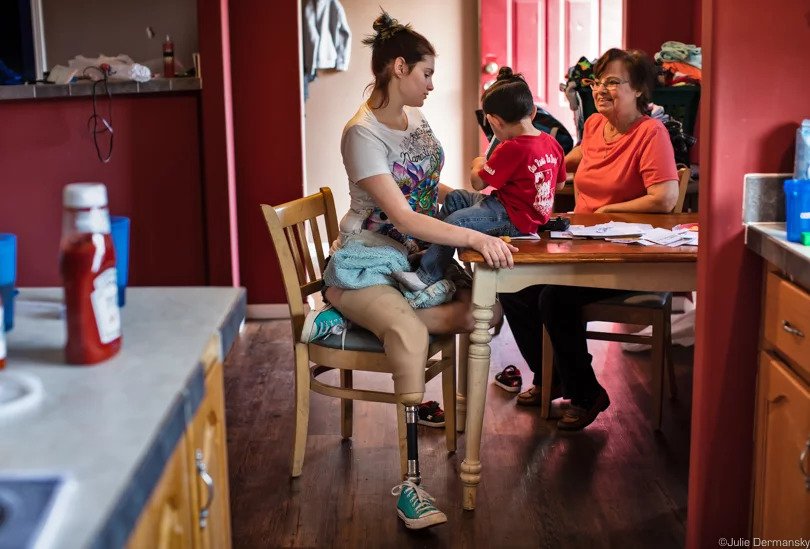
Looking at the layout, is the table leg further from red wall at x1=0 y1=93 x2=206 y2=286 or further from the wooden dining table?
red wall at x1=0 y1=93 x2=206 y2=286

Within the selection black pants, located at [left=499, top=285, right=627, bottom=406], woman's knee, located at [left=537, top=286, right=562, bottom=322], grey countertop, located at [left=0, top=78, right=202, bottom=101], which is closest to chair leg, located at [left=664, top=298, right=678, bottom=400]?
black pants, located at [left=499, top=285, right=627, bottom=406]

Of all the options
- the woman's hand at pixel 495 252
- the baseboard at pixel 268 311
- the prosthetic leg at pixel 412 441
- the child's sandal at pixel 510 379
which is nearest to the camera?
the woman's hand at pixel 495 252

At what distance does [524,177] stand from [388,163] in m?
0.37

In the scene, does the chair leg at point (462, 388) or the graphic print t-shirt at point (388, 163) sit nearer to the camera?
the graphic print t-shirt at point (388, 163)

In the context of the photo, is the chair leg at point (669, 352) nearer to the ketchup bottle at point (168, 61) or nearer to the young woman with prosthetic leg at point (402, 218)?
the young woman with prosthetic leg at point (402, 218)

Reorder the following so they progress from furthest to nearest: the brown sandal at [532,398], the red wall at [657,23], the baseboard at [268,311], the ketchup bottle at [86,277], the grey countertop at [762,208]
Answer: the red wall at [657,23] < the baseboard at [268,311] < the brown sandal at [532,398] < the grey countertop at [762,208] < the ketchup bottle at [86,277]

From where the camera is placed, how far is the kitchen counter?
81 cm

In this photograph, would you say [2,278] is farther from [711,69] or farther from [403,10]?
[403,10]

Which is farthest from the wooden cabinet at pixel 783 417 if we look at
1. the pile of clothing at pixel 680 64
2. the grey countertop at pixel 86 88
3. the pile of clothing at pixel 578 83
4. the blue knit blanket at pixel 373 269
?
the grey countertop at pixel 86 88

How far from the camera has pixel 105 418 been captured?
3.26 feet

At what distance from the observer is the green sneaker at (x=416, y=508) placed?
2.47 m

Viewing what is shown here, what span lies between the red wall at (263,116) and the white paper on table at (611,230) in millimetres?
2103

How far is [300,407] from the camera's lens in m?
2.79

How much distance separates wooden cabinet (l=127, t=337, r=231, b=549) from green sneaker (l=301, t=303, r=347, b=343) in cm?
113
